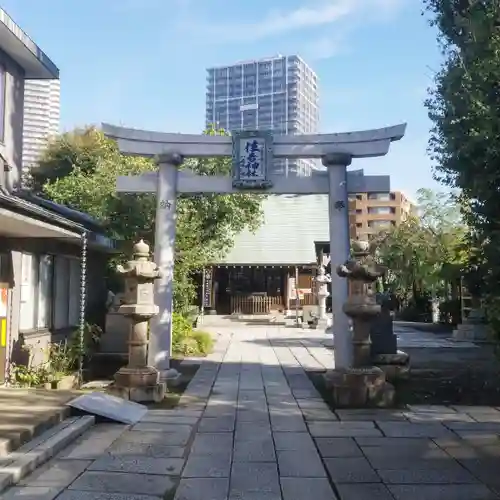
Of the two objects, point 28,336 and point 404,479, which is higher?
point 28,336

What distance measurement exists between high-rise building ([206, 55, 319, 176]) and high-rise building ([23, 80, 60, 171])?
7.60 m

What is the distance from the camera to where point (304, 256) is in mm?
30922

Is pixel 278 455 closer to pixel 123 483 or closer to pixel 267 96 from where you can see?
pixel 123 483

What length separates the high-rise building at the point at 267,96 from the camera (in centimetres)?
3031

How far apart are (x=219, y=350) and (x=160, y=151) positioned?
260 inches

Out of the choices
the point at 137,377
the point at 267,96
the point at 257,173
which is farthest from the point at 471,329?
the point at 267,96

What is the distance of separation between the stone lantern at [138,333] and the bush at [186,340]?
514 cm

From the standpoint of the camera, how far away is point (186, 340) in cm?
1479

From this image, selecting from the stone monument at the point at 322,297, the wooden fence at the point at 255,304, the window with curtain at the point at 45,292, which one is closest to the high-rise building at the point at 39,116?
the window with curtain at the point at 45,292

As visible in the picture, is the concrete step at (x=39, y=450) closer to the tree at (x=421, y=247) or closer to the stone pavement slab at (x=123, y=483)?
the stone pavement slab at (x=123, y=483)

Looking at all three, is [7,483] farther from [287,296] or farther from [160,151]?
[287,296]

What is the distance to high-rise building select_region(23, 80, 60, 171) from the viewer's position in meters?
22.3

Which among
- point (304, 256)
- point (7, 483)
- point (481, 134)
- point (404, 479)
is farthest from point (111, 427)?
point (304, 256)

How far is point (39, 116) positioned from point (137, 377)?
1815 centimetres
